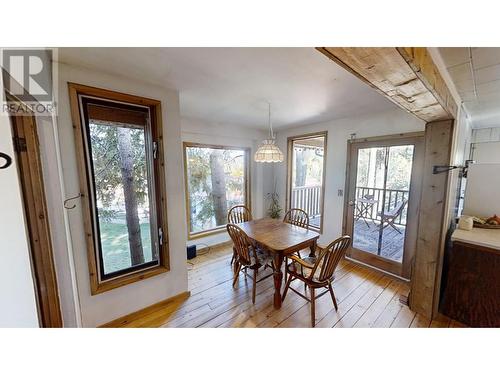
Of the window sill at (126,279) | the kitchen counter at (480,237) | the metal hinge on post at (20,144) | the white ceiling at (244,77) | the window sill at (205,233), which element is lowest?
the window sill at (205,233)

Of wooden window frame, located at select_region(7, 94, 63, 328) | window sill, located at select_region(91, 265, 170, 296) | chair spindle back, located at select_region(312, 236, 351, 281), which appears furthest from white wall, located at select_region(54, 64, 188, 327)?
chair spindle back, located at select_region(312, 236, 351, 281)

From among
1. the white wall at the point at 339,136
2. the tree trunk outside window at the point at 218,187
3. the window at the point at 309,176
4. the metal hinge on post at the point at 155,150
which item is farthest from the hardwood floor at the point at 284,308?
the window at the point at 309,176

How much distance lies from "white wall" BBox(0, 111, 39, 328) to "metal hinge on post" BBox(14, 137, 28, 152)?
10 cm

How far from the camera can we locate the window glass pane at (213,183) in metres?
3.28

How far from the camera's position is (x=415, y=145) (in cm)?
227

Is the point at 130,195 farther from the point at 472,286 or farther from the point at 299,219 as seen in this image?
the point at 472,286

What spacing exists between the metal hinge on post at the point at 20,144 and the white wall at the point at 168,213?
1.34 feet

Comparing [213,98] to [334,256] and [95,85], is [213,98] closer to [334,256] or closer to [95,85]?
[95,85]

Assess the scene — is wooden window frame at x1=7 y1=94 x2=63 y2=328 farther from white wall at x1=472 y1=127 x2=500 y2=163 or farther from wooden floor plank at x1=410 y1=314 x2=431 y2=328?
white wall at x1=472 y1=127 x2=500 y2=163

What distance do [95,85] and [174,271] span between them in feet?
6.10

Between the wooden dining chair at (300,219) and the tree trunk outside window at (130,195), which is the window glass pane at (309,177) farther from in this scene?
the tree trunk outside window at (130,195)

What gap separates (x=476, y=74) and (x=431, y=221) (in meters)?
1.19

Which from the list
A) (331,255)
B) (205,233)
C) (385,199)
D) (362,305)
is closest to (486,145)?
(385,199)
